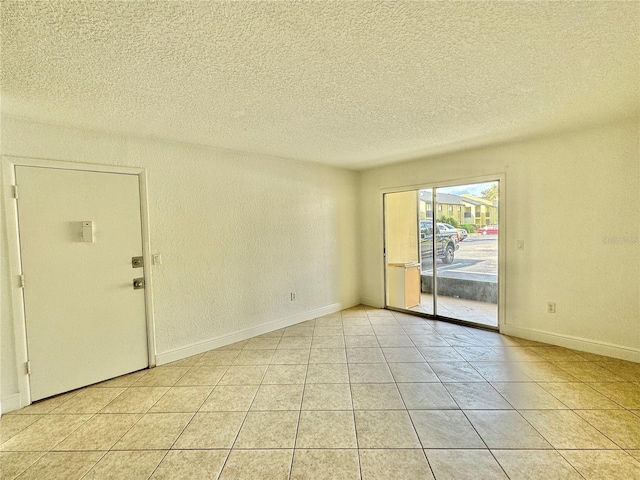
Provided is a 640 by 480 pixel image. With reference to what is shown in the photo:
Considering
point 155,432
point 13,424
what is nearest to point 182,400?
point 155,432

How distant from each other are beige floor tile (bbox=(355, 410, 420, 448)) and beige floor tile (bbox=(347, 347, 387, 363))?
2.84 ft

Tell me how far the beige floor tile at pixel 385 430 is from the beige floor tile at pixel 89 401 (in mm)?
2173

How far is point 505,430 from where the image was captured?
1966mm

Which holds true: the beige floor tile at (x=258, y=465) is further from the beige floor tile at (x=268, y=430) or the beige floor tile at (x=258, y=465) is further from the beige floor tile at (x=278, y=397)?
the beige floor tile at (x=278, y=397)

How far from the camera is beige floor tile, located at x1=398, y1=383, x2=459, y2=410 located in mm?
2252

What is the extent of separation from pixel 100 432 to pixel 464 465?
98.9 inches

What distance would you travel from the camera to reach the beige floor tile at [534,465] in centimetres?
160

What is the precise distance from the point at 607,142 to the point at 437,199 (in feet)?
6.17

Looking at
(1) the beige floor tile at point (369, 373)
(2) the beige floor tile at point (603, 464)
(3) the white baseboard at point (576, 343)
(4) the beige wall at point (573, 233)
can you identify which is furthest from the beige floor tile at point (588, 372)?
(1) the beige floor tile at point (369, 373)

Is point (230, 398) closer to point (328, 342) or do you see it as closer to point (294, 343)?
point (294, 343)

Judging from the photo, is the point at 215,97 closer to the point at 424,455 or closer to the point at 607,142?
the point at 424,455

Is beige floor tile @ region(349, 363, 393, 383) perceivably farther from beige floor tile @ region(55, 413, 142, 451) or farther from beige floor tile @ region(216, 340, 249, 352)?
beige floor tile @ region(55, 413, 142, 451)

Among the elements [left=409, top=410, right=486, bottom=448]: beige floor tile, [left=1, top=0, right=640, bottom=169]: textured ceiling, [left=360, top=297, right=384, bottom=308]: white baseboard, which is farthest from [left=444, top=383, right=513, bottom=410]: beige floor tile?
[left=360, top=297, right=384, bottom=308]: white baseboard

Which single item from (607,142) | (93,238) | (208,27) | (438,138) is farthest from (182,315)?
(607,142)
